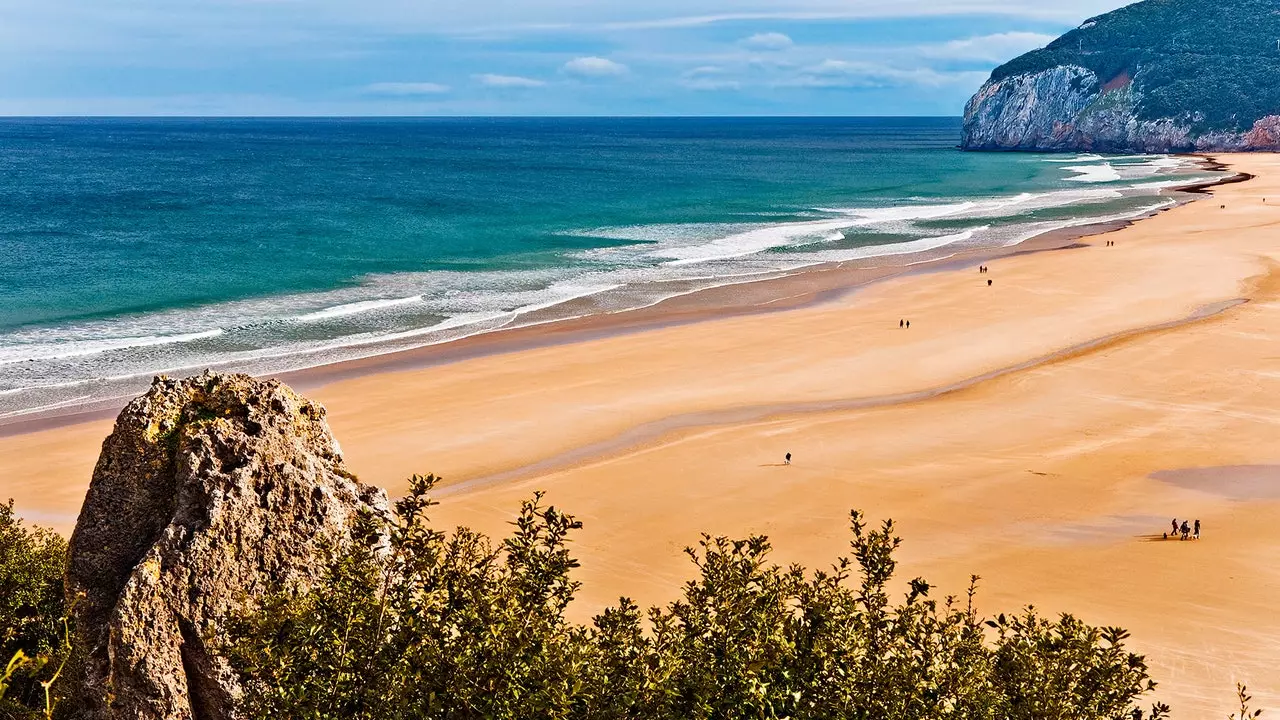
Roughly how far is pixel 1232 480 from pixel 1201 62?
176007mm

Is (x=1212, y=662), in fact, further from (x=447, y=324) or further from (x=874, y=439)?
(x=447, y=324)

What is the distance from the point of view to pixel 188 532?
8.19m

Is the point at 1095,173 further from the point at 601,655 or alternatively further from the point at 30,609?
the point at 30,609

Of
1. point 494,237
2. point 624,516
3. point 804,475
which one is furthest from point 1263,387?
point 494,237

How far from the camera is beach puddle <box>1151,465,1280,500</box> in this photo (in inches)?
949

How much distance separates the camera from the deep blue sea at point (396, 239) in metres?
41.5

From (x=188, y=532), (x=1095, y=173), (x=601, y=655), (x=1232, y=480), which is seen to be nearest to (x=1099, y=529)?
(x=1232, y=480)

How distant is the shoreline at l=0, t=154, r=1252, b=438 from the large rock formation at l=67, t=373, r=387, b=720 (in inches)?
950

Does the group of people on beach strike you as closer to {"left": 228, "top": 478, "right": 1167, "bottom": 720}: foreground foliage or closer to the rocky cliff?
{"left": 228, "top": 478, "right": 1167, "bottom": 720}: foreground foliage

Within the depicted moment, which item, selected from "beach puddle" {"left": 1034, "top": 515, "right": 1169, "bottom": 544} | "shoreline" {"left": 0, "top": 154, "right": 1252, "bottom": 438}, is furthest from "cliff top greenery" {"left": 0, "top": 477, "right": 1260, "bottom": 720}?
"shoreline" {"left": 0, "top": 154, "right": 1252, "bottom": 438}

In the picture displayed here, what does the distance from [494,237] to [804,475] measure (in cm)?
4816

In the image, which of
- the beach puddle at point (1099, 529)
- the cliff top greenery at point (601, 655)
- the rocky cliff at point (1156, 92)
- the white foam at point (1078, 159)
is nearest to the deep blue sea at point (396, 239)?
the white foam at point (1078, 159)

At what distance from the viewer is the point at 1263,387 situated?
3231 centimetres

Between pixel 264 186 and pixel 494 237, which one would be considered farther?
pixel 264 186
